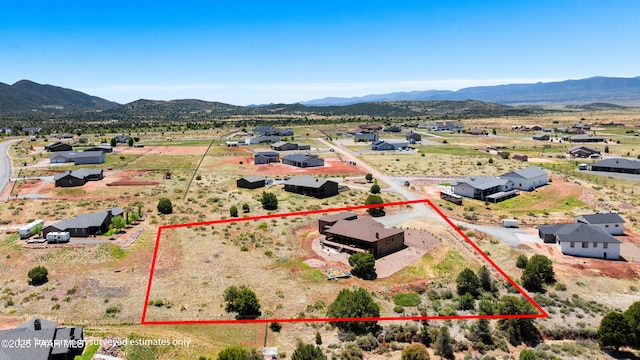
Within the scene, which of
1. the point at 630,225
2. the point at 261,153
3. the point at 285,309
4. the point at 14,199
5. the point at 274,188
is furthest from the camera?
the point at 261,153

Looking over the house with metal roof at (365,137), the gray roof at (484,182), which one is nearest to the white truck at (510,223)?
the gray roof at (484,182)

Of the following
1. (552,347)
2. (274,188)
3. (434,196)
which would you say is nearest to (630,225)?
(434,196)

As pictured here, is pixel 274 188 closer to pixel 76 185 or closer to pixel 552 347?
pixel 76 185

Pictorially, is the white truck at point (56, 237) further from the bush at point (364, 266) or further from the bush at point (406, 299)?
the bush at point (406, 299)

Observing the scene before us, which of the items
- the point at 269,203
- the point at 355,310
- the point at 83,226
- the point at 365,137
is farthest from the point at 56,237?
the point at 365,137

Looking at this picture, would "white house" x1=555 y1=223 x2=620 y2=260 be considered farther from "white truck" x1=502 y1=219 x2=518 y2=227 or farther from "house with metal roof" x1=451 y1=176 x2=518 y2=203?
"house with metal roof" x1=451 y1=176 x2=518 y2=203

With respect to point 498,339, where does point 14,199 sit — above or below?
above

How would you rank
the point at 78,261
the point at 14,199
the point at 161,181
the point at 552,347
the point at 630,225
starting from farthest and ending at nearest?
the point at 161,181 < the point at 14,199 < the point at 630,225 < the point at 78,261 < the point at 552,347
